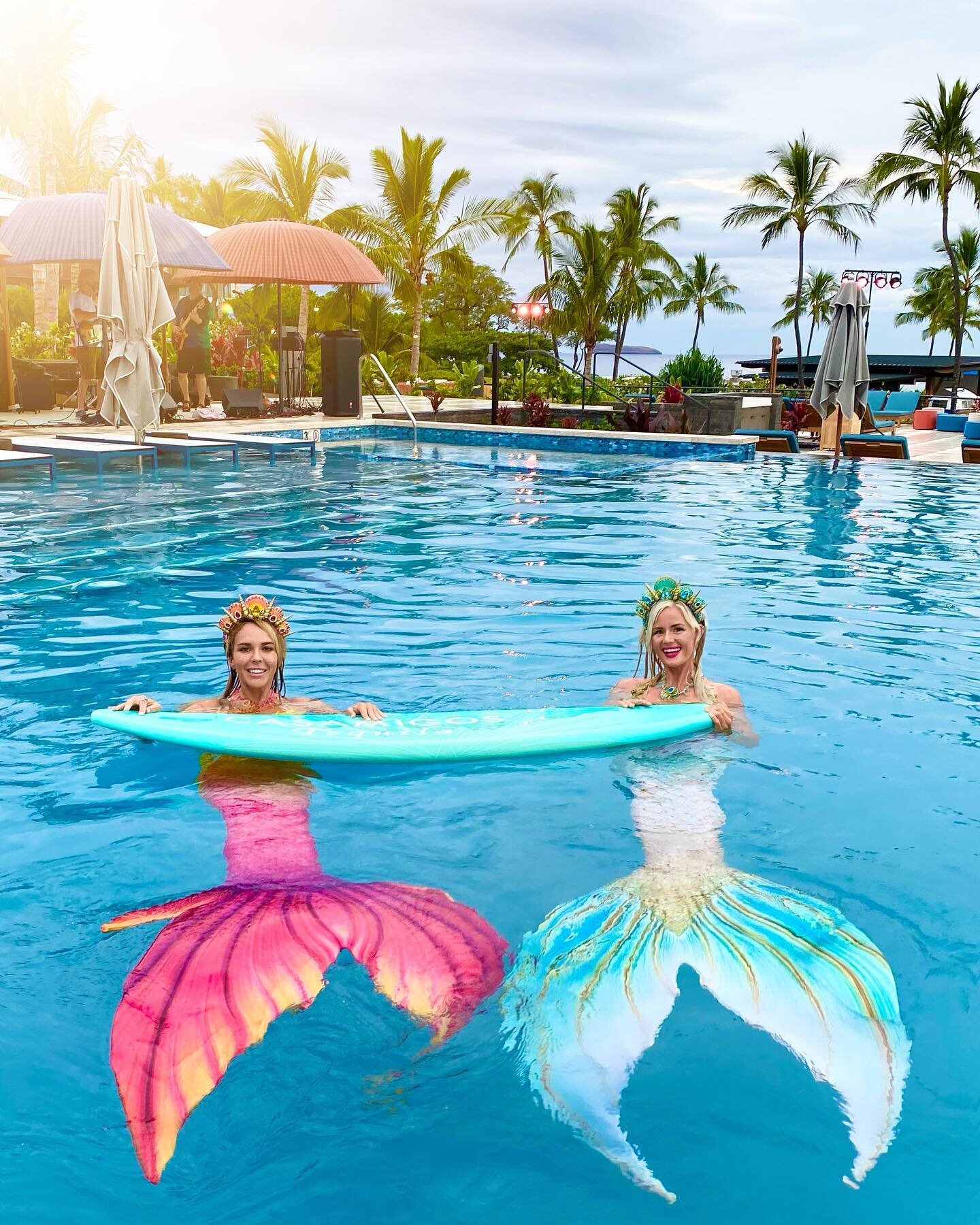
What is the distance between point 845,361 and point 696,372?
1130 cm

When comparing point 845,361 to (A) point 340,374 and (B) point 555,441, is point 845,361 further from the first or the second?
(A) point 340,374

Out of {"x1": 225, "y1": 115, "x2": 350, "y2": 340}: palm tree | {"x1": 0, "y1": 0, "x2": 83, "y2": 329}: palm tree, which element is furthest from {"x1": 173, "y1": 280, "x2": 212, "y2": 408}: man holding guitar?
{"x1": 0, "y1": 0, "x2": 83, "y2": 329}: palm tree

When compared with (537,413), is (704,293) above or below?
above

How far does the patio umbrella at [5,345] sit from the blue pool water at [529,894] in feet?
35.3

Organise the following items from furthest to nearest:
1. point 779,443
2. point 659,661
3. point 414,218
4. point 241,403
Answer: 1. point 414,218
2. point 241,403
3. point 779,443
4. point 659,661

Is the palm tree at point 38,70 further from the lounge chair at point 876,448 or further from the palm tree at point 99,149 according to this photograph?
the lounge chair at point 876,448

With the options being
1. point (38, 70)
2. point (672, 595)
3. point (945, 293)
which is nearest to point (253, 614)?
point (672, 595)

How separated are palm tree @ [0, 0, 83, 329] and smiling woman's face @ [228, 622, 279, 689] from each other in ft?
115

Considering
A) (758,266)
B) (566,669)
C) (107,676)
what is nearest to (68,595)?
(107,676)

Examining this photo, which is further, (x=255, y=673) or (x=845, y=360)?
(x=845, y=360)

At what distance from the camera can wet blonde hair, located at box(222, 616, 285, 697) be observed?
462 centimetres

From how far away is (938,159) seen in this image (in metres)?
39.2

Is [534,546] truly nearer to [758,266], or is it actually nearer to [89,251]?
[89,251]

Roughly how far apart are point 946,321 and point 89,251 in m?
50.4
